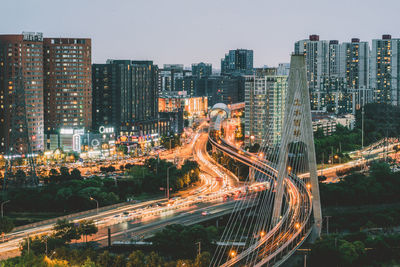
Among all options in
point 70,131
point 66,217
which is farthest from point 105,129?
point 66,217

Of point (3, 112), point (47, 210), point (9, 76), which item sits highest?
point (9, 76)

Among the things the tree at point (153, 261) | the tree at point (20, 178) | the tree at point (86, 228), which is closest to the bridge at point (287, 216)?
the tree at point (153, 261)

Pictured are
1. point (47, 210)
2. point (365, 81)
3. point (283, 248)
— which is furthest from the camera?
point (365, 81)

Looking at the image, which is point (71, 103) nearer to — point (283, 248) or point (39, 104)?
point (39, 104)

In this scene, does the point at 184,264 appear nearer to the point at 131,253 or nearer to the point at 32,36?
the point at 131,253

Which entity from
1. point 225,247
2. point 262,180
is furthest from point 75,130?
point 225,247

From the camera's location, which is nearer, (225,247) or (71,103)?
(225,247)
